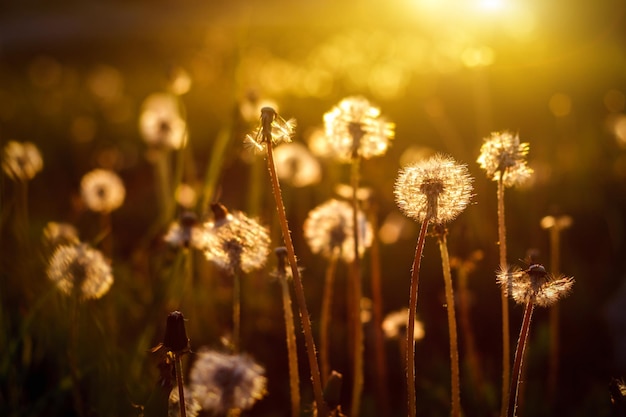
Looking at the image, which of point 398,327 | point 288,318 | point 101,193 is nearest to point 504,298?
point 288,318

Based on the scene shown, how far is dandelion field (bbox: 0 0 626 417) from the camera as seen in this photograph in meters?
1.97

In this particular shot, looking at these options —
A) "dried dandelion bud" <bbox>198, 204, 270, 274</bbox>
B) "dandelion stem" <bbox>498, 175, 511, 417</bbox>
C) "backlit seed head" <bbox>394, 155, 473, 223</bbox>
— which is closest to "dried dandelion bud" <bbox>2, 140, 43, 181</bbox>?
"dried dandelion bud" <bbox>198, 204, 270, 274</bbox>

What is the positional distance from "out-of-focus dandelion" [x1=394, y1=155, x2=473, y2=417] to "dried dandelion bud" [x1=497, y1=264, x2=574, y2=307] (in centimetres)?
20

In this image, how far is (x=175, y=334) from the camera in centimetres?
174

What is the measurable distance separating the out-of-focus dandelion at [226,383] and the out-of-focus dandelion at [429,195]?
1.22 feet

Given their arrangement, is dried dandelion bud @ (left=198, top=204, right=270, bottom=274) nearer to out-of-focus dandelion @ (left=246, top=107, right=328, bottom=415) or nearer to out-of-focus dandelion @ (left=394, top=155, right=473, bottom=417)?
out-of-focus dandelion @ (left=246, top=107, right=328, bottom=415)

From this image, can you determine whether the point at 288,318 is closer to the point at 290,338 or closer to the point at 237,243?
the point at 290,338

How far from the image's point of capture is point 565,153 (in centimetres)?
520

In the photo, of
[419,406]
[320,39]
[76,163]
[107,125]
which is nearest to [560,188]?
[419,406]

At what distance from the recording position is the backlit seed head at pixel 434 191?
179 centimetres

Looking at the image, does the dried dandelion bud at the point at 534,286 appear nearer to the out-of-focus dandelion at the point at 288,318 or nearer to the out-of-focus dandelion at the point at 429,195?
the out-of-focus dandelion at the point at 429,195

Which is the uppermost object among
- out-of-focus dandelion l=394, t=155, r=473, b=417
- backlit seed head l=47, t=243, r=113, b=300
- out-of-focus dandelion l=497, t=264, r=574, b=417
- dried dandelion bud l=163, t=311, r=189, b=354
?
backlit seed head l=47, t=243, r=113, b=300

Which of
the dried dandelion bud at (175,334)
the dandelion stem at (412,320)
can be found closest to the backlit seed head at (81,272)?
the dried dandelion bud at (175,334)

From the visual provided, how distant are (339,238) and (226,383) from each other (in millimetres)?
1064
